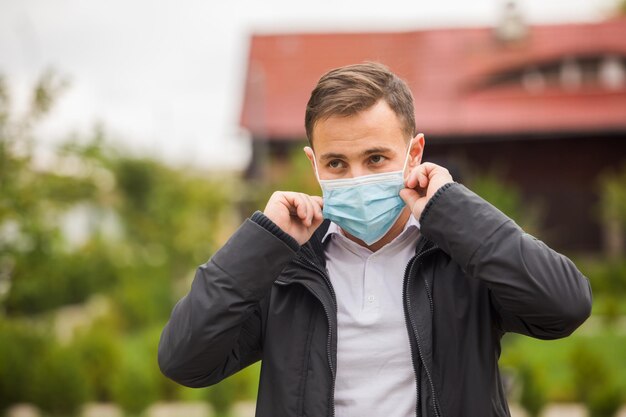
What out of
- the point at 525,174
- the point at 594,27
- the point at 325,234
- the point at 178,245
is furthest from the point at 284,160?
the point at 325,234

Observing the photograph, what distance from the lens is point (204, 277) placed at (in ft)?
6.57

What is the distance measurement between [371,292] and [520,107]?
2067 cm

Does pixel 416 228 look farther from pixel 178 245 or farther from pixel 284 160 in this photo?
pixel 284 160

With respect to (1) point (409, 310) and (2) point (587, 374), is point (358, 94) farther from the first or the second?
(2) point (587, 374)

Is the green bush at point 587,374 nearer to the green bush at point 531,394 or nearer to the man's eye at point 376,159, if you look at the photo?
the green bush at point 531,394

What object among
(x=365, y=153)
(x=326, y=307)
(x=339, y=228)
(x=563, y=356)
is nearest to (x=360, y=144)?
(x=365, y=153)

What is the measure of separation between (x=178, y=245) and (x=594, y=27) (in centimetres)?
1439

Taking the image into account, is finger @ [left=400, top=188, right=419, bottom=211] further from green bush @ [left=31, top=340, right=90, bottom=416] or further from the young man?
green bush @ [left=31, top=340, right=90, bottom=416]

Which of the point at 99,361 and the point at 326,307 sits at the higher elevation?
the point at 326,307

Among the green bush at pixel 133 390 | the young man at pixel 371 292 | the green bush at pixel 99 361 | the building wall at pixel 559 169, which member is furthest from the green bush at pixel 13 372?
the building wall at pixel 559 169

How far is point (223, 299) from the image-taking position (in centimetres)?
196

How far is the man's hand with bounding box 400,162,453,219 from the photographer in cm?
201

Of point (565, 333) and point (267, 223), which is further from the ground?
point (267, 223)

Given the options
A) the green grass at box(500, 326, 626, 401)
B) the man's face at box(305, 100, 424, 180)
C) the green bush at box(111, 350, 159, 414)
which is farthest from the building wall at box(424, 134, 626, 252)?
the man's face at box(305, 100, 424, 180)
